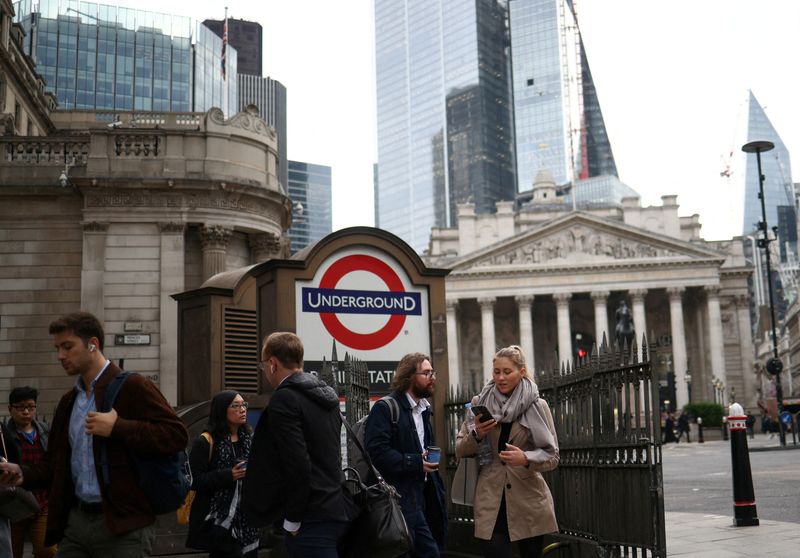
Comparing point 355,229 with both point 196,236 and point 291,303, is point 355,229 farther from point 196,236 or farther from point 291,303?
point 196,236

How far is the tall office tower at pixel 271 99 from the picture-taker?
570 ft

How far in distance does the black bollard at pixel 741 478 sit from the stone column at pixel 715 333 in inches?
2645

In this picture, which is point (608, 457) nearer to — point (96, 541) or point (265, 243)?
point (96, 541)

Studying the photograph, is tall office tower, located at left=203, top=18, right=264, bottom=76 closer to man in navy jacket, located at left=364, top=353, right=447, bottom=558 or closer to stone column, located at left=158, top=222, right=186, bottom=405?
stone column, located at left=158, top=222, right=186, bottom=405

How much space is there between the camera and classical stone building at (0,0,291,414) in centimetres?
2181

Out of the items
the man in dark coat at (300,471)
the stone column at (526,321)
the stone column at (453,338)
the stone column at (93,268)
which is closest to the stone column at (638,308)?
the stone column at (526,321)

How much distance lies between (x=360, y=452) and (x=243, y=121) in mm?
19193

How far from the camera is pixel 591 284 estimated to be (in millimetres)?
74562

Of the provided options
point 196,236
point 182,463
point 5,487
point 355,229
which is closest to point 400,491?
point 182,463

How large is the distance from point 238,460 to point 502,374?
195 cm

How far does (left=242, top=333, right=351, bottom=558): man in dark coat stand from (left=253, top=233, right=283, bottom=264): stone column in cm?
1920

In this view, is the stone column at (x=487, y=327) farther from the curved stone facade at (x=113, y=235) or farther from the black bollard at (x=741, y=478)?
the black bollard at (x=741, y=478)

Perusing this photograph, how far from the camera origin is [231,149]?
23.5 metres

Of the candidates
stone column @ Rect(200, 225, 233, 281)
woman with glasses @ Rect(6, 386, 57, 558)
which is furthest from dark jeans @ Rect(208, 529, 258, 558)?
stone column @ Rect(200, 225, 233, 281)
